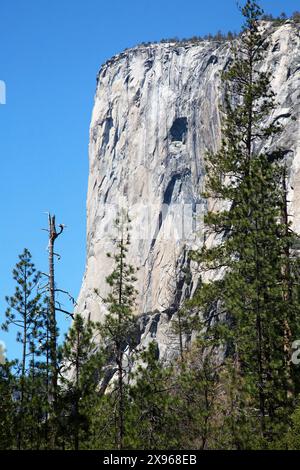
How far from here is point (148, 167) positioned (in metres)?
116

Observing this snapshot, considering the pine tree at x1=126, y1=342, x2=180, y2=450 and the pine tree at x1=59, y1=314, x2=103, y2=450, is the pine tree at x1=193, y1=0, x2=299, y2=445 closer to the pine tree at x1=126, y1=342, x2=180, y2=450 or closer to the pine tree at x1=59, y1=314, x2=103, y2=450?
the pine tree at x1=126, y1=342, x2=180, y2=450

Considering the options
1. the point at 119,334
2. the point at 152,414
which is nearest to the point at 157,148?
the point at 119,334

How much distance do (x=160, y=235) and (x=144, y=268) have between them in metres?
5.29

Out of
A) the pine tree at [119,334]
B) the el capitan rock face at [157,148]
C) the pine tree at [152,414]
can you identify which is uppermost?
the el capitan rock face at [157,148]

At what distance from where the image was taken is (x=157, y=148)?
116938 mm

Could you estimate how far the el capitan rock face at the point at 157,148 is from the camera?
10153 centimetres

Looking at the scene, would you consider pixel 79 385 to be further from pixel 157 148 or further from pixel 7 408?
pixel 157 148

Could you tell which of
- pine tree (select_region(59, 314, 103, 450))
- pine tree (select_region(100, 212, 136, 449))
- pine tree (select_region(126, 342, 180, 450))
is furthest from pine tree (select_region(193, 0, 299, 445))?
pine tree (select_region(59, 314, 103, 450))

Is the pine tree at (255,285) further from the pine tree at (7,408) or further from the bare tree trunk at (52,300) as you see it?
the pine tree at (7,408)

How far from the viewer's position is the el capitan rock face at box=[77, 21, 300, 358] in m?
102

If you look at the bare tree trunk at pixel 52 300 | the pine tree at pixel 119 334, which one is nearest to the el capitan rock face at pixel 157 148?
the pine tree at pixel 119 334

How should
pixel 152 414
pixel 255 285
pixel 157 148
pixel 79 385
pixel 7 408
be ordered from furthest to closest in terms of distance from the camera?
pixel 157 148 < pixel 255 285 < pixel 7 408 < pixel 152 414 < pixel 79 385
